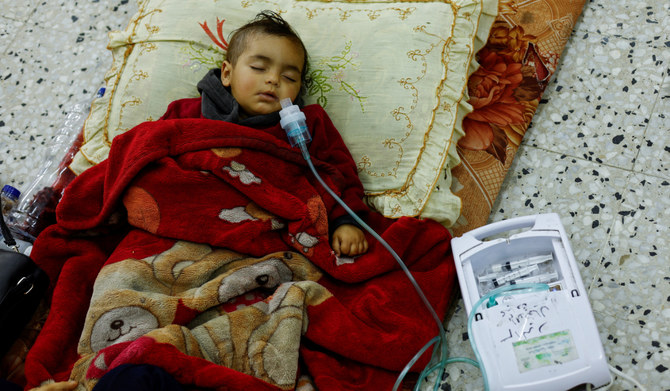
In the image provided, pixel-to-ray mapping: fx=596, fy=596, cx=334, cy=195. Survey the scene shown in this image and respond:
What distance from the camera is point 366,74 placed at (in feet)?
4.27

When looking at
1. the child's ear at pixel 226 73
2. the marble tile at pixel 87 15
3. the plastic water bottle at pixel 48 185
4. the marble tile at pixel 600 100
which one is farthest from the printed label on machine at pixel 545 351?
the marble tile at pixel 87 15

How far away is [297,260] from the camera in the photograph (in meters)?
1.14

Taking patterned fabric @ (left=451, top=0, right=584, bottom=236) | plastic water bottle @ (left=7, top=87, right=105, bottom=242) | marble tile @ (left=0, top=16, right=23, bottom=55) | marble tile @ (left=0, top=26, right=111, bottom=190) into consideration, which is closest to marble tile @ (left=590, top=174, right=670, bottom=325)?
patterned fabric @ (left=451, top=0, right=584, bottom=236)

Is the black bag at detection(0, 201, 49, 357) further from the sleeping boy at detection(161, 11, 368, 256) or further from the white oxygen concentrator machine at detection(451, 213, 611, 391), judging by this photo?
the white oxygen concentrator machine at detection(451, 213, 611, 391)

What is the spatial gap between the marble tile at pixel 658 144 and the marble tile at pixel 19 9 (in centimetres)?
169

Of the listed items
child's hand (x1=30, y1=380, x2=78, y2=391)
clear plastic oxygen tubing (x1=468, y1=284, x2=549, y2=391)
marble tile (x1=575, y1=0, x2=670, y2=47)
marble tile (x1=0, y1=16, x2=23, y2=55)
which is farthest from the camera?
marble tile (x1=0, y1=16, x2=23, y2=55)

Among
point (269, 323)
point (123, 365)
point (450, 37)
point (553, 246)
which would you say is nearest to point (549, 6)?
point (450, 37)

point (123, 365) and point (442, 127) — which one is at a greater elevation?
point (442, 127)

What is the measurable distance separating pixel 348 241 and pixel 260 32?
0.48 meters

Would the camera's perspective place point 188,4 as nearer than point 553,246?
No

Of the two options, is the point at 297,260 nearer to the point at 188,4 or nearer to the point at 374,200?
the point at 374,200

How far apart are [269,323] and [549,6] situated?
103 centimetres

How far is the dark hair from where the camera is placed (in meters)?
1.25

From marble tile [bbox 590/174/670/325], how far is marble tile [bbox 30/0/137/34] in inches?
54.7
